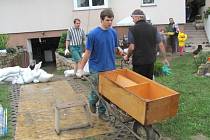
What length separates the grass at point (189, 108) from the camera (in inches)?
256

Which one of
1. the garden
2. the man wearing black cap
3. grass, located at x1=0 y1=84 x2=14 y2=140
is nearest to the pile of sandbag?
the garden

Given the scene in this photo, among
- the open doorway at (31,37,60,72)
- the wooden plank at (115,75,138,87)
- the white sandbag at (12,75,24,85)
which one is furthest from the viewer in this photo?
the open doorway at (31,37,60,72)

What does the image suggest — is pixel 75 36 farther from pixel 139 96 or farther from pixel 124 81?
pixel 139 96

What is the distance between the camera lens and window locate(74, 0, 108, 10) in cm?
1905

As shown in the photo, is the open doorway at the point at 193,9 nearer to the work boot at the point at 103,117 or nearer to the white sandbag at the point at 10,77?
the white sandbag at the point at 10,77

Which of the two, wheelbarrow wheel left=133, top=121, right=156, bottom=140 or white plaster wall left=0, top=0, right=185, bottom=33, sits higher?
white plaster wall left=0, top=0, right=185, bottom=33

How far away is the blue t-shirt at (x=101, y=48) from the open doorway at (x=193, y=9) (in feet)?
59.8

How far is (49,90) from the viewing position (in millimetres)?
10117

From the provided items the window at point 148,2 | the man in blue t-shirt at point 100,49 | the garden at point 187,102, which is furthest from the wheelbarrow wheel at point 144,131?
the window at point 148,2

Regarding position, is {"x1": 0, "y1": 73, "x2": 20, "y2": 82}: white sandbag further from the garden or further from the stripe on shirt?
the stripe on shirt

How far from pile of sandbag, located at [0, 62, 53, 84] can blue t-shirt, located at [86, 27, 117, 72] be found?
4.52 metres

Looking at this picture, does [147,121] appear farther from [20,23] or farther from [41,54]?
[41,54]

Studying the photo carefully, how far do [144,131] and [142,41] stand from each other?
5.70ft

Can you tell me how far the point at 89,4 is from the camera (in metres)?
19.1
